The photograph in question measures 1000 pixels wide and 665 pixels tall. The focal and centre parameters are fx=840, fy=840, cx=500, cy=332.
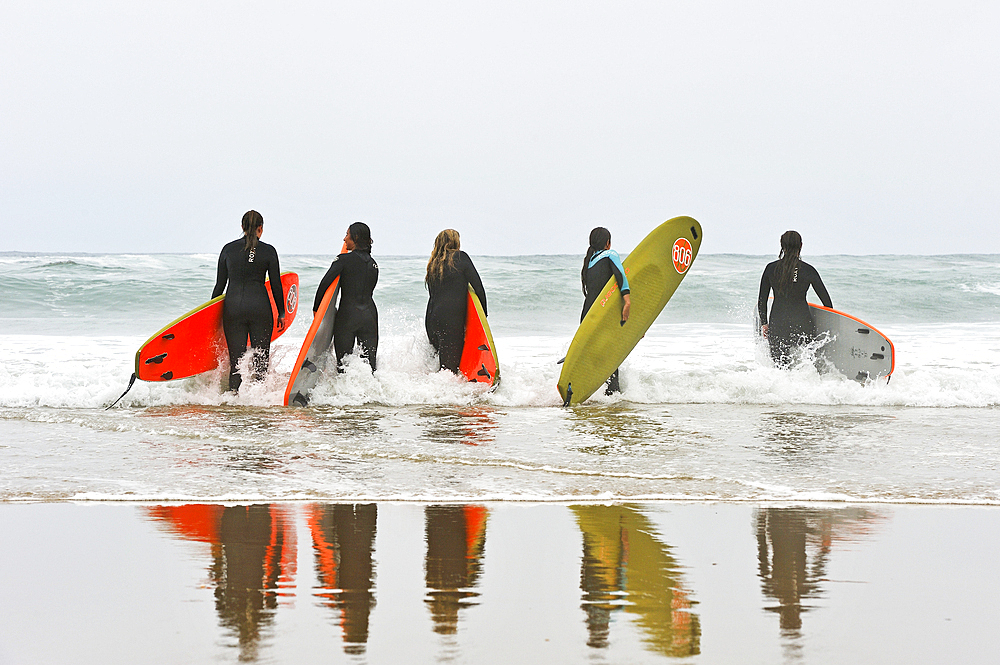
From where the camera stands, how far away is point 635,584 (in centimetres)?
277

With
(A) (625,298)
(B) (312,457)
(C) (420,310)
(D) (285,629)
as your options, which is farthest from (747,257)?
(D) (285,629)

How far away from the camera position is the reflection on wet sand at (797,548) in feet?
8.48

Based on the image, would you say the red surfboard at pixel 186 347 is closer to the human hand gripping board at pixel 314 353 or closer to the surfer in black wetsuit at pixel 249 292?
the surfer in black wetsuit at pixel 249 292

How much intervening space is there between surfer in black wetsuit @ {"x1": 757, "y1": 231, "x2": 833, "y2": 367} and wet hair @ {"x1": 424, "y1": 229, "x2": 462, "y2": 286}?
2.78 metres

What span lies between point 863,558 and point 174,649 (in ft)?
7.64

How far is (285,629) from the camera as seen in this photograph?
2.37 m

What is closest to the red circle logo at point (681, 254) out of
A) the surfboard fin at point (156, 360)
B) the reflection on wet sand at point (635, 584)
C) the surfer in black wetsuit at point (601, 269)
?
the surfer in black wetsuit at point (601, 269)

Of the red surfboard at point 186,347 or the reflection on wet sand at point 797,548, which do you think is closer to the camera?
the reflection on wet sand at point 797,548

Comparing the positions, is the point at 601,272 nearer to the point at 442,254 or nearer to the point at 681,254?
the point at 681,254

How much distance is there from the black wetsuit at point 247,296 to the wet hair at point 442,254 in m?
1.31

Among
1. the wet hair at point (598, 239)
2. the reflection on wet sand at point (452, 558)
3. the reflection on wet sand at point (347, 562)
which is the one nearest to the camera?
the reflection on wet sand at point (347, 562)

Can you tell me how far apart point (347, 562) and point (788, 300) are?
577 centimetres

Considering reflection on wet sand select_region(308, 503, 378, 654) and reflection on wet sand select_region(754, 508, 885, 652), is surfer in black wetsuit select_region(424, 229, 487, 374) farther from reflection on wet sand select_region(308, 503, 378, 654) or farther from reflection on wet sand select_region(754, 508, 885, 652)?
reflection on wet sand select_region(754, 508, 885, 652)

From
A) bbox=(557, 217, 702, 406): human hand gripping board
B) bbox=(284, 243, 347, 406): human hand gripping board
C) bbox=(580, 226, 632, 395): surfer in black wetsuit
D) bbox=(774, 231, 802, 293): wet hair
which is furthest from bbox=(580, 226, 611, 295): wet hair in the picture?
bbox=(284, 243, 347, 406): human hand gripping board
